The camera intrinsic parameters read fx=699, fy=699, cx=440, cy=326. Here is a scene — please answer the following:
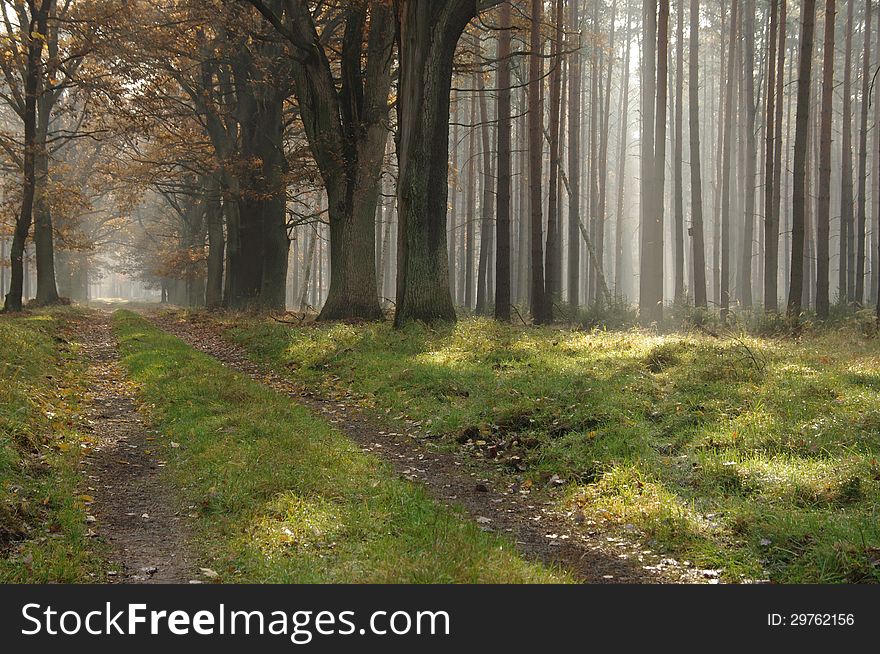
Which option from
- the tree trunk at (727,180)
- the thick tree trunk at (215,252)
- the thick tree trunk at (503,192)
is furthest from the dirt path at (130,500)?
the tree trunk at (727,180)

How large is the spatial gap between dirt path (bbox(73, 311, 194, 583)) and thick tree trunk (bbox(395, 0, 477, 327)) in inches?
257

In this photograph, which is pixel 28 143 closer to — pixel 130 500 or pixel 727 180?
pixel 130 500

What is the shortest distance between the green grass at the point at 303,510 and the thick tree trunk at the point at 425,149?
646 cm

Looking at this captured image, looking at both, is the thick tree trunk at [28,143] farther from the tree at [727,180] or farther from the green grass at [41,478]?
the tree at [727,180]

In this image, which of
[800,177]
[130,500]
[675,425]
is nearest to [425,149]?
[800,177]

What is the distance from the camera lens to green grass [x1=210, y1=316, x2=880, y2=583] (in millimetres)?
4812

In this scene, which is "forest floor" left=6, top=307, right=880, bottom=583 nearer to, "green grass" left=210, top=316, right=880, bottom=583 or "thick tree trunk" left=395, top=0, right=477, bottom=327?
"green grass" left=210, top=316, right=880, bottom=583

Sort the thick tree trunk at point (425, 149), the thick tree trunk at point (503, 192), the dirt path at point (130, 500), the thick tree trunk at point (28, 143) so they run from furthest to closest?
1. the thick tree trunk at point (28, 143)
2. the thick tree trunk at point (503, 192)
3. the thick tree trunk at point (425, 149)
4. the dirt path at point (130, 500)

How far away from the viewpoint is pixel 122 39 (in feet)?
65.9

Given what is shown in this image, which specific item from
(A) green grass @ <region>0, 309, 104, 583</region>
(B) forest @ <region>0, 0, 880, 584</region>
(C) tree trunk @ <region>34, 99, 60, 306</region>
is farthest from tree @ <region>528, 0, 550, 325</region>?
(C) tree trunk @ <region>34, 99, 60, 306</region>

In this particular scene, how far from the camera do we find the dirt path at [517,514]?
15.1 feet

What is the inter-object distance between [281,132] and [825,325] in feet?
57.0

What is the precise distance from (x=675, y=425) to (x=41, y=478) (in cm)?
598

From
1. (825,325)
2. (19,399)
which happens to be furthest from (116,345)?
(825,325)
